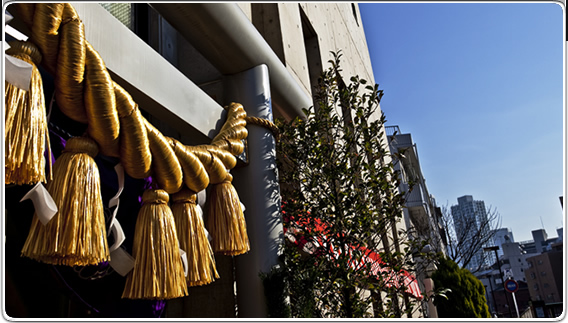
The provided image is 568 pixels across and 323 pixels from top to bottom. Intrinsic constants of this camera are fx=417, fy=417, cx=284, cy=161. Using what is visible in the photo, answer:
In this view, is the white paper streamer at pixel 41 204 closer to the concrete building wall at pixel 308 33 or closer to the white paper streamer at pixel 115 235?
the white paper streamer at pixel 115 235

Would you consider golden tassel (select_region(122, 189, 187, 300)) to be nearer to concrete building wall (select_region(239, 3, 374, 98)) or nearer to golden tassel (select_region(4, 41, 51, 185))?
golden tassel (select_region(4, 41, 51, 185))

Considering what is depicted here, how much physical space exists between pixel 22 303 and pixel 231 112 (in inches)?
69.2

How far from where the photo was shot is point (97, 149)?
1787mm

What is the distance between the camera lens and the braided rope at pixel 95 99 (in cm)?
163

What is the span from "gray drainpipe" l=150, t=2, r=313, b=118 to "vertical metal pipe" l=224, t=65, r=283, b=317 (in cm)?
14

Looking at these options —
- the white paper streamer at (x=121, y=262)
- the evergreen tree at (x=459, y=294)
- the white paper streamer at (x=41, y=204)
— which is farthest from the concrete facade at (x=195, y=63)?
the evergreen tree at (x=459, y=294)

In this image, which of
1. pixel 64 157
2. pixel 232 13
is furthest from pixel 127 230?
pixel 232 13

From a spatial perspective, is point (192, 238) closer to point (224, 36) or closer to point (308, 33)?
point (224, 36)

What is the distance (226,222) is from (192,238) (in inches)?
13.0

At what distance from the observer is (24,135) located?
1.38m

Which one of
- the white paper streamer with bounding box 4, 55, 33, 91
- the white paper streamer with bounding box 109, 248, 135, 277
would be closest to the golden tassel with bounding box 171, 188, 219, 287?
the white paper streamer with bounding box 109, 248, 135, 277

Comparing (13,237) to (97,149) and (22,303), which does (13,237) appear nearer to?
(22,303)

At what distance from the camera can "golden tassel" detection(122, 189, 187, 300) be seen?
1.76 meters

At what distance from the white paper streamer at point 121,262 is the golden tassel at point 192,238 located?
287 millimetres
